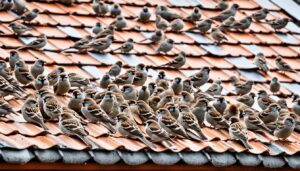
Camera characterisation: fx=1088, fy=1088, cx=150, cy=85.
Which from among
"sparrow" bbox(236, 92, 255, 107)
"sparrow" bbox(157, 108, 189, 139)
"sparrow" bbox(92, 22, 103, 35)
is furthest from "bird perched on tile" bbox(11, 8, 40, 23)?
"sparrow" bbox(236, 92, 255, 107)

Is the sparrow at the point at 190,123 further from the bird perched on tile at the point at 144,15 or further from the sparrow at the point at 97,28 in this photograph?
the bird perched on tile at the point at 144,15

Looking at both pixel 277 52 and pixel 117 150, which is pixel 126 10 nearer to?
pixel 277 52

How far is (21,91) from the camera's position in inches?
458

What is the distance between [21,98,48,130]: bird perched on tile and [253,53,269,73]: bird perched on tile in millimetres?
4288

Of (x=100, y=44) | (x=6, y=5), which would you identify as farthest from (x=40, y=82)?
(x=6, y=5)

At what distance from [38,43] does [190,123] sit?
2221 mm

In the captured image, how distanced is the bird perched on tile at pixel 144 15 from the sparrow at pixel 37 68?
2.59 metres

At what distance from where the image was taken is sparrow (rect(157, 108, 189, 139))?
37.7ft

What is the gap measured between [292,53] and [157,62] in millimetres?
2483

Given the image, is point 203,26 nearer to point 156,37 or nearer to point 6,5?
point 156,37

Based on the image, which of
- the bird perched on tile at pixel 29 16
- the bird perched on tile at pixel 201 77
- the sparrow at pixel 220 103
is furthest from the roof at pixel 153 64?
the sparrow at pixel 220 103

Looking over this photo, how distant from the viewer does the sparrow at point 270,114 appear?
12.8 meters

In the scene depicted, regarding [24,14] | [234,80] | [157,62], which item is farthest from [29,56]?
[234,80]

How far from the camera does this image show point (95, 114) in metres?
11.3
